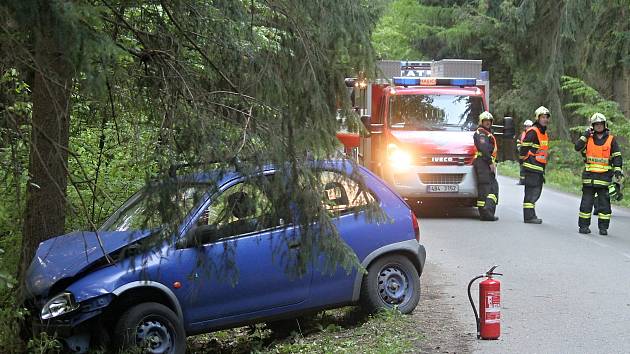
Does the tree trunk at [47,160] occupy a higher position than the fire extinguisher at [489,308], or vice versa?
the tree trunk at [47,160]

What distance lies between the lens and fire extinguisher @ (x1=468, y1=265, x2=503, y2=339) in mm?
6964

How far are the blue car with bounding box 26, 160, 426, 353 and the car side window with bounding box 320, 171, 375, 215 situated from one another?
0.06 ft

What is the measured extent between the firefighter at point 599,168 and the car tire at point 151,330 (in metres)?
8.67

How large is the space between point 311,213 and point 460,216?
1083 cm

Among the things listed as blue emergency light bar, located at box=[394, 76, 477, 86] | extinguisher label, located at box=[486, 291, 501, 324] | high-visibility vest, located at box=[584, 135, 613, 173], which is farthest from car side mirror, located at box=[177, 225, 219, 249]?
blue emergency light bar, located at box=[394, 76, 477, 86]

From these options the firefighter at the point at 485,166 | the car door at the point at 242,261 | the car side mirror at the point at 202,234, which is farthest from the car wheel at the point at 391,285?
the firefighter at the point at 485,166

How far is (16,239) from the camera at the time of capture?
29.1ft

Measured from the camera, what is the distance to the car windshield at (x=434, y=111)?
15.9m

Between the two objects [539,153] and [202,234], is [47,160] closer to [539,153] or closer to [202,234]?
[202,234]

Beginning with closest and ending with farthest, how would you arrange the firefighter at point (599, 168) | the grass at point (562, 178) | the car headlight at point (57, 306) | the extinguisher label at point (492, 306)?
the car headlight at point (57, 306)
the extinguisher label at point (492, 306)
the firefighter at point (599, 168)
the grass at point (562, 178)

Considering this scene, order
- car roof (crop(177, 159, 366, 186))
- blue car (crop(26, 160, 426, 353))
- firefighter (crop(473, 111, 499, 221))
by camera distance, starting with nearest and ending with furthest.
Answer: car roof (crop(177, 159, 366, 186))
blue car (crop(26, 160, 426, 353))
firefighter (crop(473, 111, 499, 221))

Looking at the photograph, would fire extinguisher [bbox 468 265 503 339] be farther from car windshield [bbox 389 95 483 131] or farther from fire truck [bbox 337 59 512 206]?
car windshield [bbox 389 95 483 131]

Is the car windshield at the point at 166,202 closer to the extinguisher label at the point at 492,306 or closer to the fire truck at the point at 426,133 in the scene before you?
the extinguisher label at the point at 492,306

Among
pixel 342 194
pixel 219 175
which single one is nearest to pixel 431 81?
pixel 342 194
